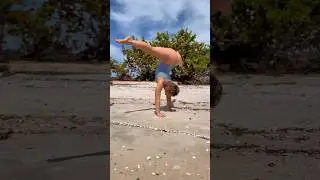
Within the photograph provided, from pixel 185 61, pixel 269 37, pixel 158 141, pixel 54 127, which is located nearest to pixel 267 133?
pixel 158 141

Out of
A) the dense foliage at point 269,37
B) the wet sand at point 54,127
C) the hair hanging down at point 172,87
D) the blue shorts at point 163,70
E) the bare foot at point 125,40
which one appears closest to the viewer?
the wet sand at point 54,127

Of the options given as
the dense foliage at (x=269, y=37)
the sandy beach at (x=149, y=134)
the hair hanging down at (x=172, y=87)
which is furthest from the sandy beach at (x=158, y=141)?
the dense foliage at (x=269, y=37)

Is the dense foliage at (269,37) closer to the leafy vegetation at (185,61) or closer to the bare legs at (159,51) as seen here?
the leafy vegetation at (185,61)

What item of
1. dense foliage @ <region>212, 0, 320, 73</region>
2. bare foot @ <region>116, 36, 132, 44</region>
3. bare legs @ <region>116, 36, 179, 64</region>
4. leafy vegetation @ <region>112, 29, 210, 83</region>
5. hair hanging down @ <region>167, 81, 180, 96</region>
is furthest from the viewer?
dense foliage @ <region>212, 0, 320, 73</region>

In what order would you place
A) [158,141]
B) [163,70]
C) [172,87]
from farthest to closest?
[172,87] < [163,70] < [158,141]

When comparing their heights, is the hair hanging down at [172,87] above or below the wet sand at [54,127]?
above

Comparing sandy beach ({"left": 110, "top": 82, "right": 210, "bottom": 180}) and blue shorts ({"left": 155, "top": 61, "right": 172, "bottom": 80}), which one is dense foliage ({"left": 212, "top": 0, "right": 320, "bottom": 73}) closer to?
sandy beach ({"left": 110, "top": 82, "right": 210, "bottom": 180})

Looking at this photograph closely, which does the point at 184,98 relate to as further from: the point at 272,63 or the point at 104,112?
the point at 272,63

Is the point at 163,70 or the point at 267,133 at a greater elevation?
the point at 163,70

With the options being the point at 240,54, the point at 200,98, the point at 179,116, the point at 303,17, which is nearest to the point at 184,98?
the point at 200,98

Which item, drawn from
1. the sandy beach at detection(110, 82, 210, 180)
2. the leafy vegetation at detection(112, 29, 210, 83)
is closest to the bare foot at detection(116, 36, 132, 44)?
the sandy beach at detection(110, 82, 210, 180)

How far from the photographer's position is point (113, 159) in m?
1.97

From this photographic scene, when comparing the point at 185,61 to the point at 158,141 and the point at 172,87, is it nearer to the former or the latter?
the point at 172,87

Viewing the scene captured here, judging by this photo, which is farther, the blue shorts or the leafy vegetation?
the leafy vegetation
